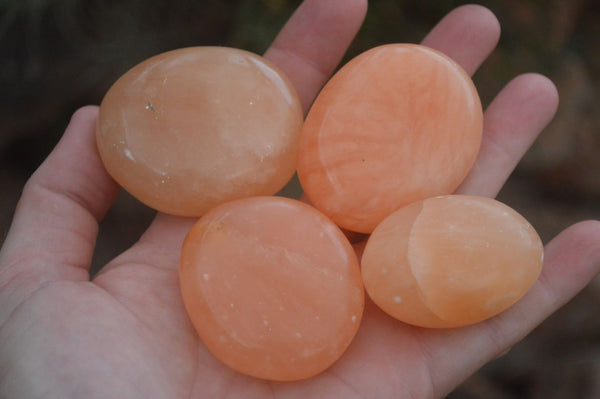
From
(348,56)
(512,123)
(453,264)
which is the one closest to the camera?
(453,264)

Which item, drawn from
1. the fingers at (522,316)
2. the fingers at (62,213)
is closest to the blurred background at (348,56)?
the fingers at (62,213)

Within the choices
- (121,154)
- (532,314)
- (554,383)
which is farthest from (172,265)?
(554,383)

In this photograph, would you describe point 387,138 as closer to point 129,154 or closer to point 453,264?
point 453,264

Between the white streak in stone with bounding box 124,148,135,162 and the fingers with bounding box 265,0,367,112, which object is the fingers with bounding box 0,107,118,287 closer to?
the white streak in stone with bounding box 124,148,135,162

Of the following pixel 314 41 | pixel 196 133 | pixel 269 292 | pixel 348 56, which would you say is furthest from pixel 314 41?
pixel 269 292

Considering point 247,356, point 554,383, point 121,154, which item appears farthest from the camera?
point 554,383

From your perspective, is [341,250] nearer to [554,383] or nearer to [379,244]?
[379,244]
